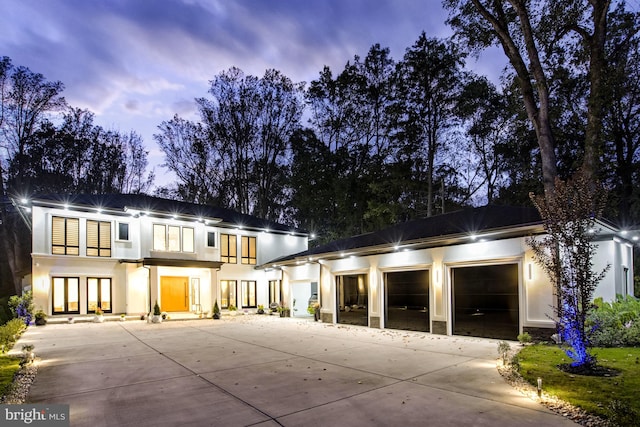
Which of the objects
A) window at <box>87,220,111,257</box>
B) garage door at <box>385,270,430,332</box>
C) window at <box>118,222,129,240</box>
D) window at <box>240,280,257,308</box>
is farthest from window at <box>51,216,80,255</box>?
garage door at <box>385,270,430,332</box>

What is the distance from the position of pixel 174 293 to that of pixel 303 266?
8.95 meters

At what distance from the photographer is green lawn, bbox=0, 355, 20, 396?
6308 mm

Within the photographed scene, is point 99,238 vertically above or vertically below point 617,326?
above

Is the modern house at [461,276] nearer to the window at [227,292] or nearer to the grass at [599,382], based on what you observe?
the grass at [599,382]

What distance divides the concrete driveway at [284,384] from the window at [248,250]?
1492 cm

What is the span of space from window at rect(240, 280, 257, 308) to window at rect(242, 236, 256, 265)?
1444mm

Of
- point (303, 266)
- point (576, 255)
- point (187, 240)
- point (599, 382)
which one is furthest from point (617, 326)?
point (187, 240)

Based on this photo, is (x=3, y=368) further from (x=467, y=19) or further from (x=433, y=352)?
(x=467, y=19)

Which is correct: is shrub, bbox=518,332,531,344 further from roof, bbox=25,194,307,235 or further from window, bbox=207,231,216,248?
window, bbox=207,231,216,248

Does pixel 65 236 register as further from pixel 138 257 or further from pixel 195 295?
pixel 195 295

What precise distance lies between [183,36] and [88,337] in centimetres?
1292

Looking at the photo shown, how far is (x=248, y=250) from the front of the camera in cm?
2692

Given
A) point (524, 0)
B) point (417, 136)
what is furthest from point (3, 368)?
point (417, 136)

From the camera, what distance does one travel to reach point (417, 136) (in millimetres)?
27438
